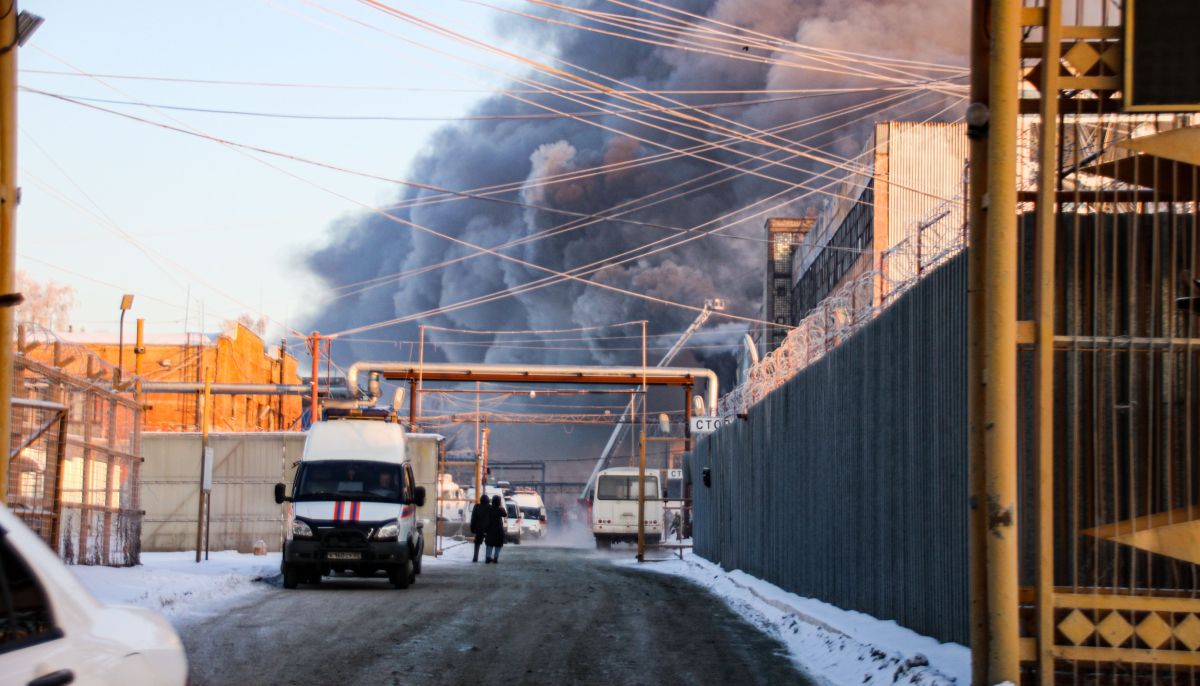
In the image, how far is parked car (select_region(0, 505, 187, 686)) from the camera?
372 centimetres

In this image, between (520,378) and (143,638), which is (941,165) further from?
(143,638)

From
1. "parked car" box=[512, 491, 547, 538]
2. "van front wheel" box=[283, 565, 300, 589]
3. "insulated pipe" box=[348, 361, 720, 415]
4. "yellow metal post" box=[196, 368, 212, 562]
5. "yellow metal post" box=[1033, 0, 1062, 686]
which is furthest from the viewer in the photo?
"parked car" box=[512, 491, 547, 538]

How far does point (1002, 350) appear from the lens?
7.36 meters

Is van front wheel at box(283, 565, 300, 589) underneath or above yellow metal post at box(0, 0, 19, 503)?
underneath

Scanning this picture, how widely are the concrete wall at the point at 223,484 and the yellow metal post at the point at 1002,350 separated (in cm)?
3359

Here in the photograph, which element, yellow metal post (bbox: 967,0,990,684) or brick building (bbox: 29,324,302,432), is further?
brick building (bbox: 29,324,302,432)

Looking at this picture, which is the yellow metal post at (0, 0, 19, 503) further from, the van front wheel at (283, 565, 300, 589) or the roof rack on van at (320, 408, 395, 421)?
the roof rack on van at (320, 408, 395, 421)

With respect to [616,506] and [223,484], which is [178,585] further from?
[616,506]

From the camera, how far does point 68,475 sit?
68.5ft

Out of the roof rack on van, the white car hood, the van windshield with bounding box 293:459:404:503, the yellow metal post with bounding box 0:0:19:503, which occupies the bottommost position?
the white car hood

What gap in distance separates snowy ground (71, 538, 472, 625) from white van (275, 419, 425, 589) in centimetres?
104

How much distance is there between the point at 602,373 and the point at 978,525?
44.2 meters

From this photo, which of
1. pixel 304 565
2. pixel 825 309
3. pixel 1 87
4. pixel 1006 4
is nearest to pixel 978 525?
pixel 1006 4

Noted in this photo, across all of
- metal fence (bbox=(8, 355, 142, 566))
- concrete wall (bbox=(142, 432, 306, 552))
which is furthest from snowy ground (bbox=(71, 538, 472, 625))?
concrete wall (bbox=(142, 432, 306, 552))
